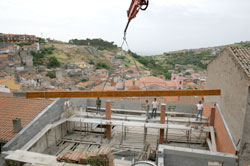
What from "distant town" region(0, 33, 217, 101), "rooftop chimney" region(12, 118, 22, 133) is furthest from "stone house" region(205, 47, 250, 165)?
"distant town" region(0, 33, 217, 101)

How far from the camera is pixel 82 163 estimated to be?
209 inches

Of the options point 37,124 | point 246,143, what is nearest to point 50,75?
point 37,124

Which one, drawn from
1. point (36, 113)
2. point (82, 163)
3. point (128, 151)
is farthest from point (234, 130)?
point (36, 113)

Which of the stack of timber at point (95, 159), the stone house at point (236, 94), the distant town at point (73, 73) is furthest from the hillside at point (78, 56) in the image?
the stack of timber at point (95, 159)

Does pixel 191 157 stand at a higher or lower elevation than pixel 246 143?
lower

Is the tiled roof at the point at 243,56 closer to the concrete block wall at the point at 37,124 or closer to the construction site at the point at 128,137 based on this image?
the construction site at the point at 128,137

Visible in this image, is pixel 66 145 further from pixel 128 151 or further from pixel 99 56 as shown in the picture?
pixel 99 56

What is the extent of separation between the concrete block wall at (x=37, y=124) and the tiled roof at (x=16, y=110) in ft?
1.52

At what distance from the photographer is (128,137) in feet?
39.2

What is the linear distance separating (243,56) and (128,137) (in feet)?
27.4

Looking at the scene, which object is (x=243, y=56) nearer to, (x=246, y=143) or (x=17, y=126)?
(x=246, y=143)

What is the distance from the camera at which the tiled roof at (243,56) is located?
24.4 ft

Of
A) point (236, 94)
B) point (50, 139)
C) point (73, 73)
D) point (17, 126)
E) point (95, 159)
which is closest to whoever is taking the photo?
point (95, 159)

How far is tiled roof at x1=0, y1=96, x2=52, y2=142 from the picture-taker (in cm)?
949
